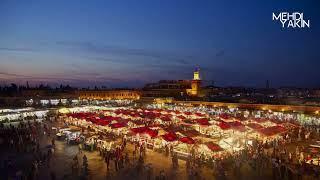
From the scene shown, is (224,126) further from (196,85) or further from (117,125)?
(196,85)

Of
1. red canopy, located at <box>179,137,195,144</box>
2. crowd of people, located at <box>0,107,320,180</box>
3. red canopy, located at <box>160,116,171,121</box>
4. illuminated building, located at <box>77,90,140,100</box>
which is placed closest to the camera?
crowd of people, located at <box>0,107,320,180</box>

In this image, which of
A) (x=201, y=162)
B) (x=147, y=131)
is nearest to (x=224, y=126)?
(x=147, y=131)

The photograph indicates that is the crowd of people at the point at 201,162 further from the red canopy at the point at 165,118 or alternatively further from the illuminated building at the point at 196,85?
the illuminated building at the point at 196,85

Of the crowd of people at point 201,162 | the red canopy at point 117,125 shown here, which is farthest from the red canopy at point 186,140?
the red canopy at point 117,125

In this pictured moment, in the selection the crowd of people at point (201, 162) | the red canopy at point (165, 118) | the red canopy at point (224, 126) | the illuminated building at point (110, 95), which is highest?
the illuminated building at point (110, 95)

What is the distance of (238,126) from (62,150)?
44.4 feet

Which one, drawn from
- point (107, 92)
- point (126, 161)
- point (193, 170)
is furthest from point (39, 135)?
point (107, 92)

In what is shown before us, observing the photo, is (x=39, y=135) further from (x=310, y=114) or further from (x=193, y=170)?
(x=310, y=114)

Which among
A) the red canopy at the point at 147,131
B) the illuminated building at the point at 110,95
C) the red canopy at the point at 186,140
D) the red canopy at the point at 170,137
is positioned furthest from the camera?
the illuminated building at the point at 110,95

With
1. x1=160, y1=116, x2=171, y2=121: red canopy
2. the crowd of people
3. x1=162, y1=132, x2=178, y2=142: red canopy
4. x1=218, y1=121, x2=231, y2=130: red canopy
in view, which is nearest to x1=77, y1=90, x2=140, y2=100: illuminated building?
x1=160, y1=116, x2=171, y2=121: red canopy

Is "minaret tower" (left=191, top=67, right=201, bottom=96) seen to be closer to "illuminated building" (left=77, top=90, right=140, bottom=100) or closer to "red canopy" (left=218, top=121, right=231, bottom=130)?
"illuminated building" (left=77, top=90, right=140, bottom=100)

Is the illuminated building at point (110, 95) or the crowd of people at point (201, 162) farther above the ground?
the illuminated building at point (110, 95)

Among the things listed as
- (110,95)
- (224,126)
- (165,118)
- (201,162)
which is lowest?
(201,162)

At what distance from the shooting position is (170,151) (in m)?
18.2
